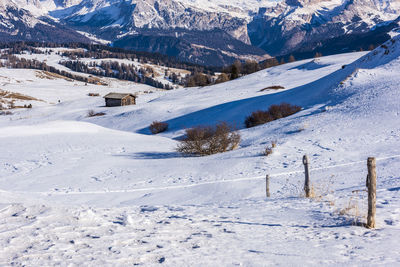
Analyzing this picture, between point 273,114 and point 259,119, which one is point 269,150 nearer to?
point 259,119

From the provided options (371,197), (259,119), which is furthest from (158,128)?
(371,197)

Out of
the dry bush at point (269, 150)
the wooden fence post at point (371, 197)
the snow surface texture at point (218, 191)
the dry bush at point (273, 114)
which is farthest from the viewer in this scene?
the dry bush at point (273, 114)

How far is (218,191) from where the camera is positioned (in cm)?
1444

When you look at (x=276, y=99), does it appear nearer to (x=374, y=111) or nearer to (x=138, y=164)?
(x=374, y=111)

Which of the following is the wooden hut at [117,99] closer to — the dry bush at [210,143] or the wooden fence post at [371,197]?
the dry bush at [210,143]

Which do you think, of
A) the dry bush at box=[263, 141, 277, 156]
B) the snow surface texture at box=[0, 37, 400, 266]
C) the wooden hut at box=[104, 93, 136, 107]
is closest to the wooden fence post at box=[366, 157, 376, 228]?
the snow surface texture at box=[0, 37, 400, 266]

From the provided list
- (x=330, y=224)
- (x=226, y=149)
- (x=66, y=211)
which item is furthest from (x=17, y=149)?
(x=330, y=224)

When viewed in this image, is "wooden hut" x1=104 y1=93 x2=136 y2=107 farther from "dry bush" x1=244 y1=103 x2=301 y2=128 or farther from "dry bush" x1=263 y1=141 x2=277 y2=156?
"dry bush" x1=263 y1=141 x2=277 y2=156

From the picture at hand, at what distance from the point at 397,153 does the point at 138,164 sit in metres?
13.8

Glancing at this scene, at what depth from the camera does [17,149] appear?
25766 mm

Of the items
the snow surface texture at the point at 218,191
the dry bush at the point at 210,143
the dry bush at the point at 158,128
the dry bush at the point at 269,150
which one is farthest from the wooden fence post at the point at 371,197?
the dry bush at the point at 158,128

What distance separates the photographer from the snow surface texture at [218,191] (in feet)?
20.1

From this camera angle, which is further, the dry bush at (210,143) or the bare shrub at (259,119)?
the bare shrub at (259,119)

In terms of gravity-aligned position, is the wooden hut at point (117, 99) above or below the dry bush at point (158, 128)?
above
